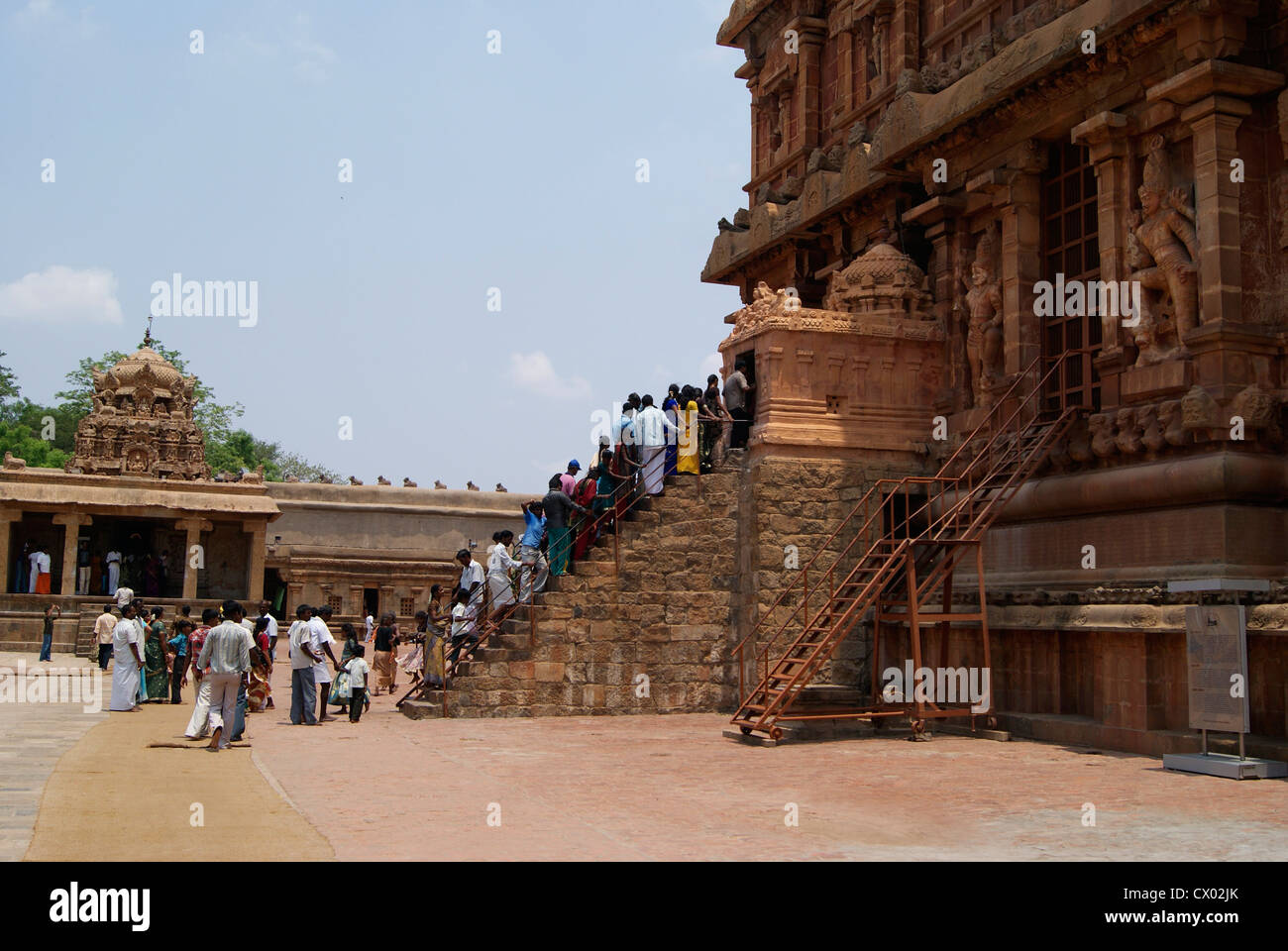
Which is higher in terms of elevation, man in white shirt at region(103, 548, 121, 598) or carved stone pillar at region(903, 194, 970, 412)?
carved stone pillar at region(903, 194, 970, 412)

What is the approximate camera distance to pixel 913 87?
1769cm

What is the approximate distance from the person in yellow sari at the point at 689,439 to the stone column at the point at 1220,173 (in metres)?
6.65

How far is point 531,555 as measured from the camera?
17.8m

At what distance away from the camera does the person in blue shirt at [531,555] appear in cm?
1695

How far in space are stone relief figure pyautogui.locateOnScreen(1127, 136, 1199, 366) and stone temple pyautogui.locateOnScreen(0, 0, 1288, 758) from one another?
1.3 inches

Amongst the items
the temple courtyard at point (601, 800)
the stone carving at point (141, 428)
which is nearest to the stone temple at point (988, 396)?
the temple courtyard at point (601, 800)

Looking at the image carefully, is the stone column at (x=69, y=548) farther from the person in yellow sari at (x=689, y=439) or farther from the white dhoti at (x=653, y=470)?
the person in yellow sari at (x=689, y=439)

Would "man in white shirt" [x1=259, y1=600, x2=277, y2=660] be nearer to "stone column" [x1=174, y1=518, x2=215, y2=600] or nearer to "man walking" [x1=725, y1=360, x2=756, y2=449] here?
"man walking" [x1=725, y1=360, x2=756, y2=449]

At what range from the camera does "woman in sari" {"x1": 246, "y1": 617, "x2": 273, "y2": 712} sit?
14.6m

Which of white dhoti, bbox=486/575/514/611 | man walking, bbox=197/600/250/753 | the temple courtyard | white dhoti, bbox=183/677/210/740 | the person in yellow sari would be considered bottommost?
the temple courtyard

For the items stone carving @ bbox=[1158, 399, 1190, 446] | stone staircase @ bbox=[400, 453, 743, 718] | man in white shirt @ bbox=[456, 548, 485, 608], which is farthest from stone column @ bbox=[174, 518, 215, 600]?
stone carving @ bbox=[1158, 399, 1190, 446]

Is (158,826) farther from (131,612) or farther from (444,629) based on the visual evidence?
(131,612)

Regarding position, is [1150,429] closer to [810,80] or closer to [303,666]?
[303,666]
